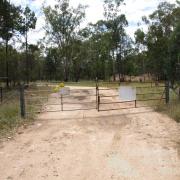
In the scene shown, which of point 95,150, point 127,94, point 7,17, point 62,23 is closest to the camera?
point 95,150

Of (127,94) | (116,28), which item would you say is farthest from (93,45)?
(127,94)

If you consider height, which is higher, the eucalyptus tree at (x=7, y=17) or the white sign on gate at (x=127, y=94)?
the eucalyptus tree at (x=7, y=17)

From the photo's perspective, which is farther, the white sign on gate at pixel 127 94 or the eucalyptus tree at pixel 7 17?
the eucalyptus tree at pixel 7 17

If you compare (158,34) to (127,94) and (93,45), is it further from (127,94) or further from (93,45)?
(127,94)

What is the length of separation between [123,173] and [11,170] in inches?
96.9

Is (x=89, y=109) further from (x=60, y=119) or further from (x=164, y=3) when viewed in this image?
(x=164, y=3)

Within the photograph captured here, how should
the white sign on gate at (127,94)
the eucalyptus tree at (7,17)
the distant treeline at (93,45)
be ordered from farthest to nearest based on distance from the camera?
1. the distant treeline at (93,45)
2. the eucalyptus tree at (7,17)
3. the white sign on gate at (127,94)

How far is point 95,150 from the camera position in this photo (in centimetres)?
1022

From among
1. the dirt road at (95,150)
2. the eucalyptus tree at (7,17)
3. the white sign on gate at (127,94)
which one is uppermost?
the eucalyptus tree at (7,17)

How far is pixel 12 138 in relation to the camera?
39.8ft

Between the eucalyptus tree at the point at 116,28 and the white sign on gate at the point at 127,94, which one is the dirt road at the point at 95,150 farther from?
the eucalyptus tree at the point at 116,28

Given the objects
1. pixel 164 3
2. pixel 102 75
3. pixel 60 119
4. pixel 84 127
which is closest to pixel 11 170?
pixel 84 127

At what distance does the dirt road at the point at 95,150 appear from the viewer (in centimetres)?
823

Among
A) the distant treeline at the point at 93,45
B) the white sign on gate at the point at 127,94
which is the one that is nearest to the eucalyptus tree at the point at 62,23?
the distant treeline at the point at 93,45
